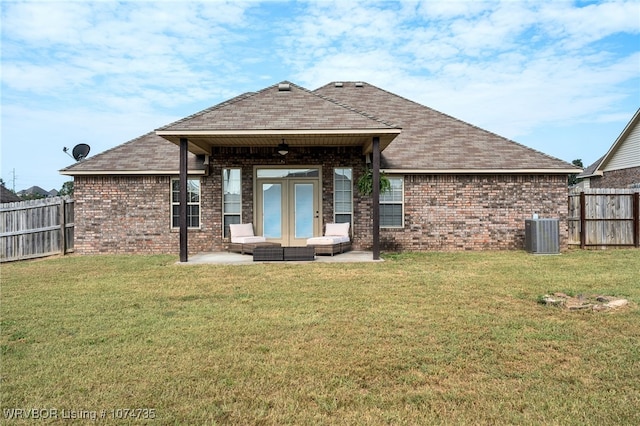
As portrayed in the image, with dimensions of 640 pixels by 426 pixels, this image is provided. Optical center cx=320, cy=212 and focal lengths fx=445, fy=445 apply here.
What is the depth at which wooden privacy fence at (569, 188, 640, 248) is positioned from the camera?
14.6 meters

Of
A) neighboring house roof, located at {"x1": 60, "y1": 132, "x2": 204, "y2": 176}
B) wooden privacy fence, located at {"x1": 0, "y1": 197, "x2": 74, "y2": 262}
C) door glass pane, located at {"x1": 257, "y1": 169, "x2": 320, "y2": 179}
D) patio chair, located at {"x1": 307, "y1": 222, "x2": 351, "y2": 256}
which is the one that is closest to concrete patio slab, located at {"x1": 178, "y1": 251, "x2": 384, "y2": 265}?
patio chair, located at {"x1": 307, "y1": 222, "x2": 351, "y2": 256}

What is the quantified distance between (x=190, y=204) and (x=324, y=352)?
1096 centimetres

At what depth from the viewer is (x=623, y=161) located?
74.8 ft

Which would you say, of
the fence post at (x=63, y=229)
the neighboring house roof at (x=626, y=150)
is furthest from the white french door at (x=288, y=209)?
the neighboring house roof at (x=626, y=150)

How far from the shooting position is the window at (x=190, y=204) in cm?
1420

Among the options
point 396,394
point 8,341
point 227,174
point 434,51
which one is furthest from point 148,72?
point 396,394

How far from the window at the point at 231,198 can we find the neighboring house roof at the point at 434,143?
15.3ft

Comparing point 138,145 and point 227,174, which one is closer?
point 227,174

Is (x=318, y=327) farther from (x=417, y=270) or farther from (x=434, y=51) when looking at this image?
(x=434, y=51)

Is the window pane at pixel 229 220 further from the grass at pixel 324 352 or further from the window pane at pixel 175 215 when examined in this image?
the grass at pixel 324 352

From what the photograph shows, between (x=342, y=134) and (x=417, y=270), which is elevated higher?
(x=342, y=134)

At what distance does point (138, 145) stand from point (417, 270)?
10.8m

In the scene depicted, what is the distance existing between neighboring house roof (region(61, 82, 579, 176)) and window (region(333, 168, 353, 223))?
1.30m

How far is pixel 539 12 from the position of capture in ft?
41.5
